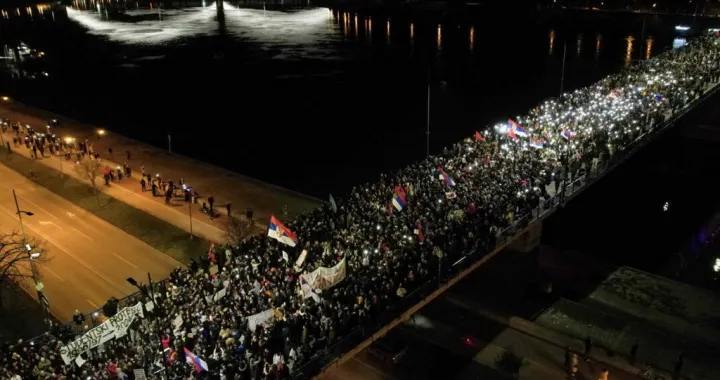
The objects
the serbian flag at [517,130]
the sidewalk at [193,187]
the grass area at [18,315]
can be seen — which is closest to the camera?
the grass area at [18,315]

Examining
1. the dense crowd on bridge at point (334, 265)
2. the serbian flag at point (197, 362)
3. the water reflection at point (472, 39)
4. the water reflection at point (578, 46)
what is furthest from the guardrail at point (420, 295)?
the water reflection at point (472, 39)

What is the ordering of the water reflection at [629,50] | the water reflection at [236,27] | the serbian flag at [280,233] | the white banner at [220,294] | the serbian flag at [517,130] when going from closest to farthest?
1. the white banner at [220,294]
2. the serbian flag at [280,233]
3. the serbian flag at [517,130]
4. the water reflection at [629,50]
5. the water reflection at [236,27]

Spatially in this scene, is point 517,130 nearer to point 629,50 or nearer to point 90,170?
point 90,170

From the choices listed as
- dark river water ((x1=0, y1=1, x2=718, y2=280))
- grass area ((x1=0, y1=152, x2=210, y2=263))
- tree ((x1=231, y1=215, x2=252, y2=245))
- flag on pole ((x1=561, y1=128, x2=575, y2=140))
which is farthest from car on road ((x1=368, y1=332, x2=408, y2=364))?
flag on pole ((x1=561, y1=128, x2=575, y2=140))

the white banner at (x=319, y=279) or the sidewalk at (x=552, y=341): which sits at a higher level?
the white banner at (x=319, y=279)

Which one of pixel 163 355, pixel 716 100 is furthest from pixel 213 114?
pixel 163 355

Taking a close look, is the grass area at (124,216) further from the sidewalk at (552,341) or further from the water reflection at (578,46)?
the water reflection at (578,46)

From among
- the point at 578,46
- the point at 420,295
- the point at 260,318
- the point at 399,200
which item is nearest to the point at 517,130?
the point at 399,200

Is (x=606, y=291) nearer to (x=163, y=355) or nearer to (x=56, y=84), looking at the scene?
(x=163, y=355)
